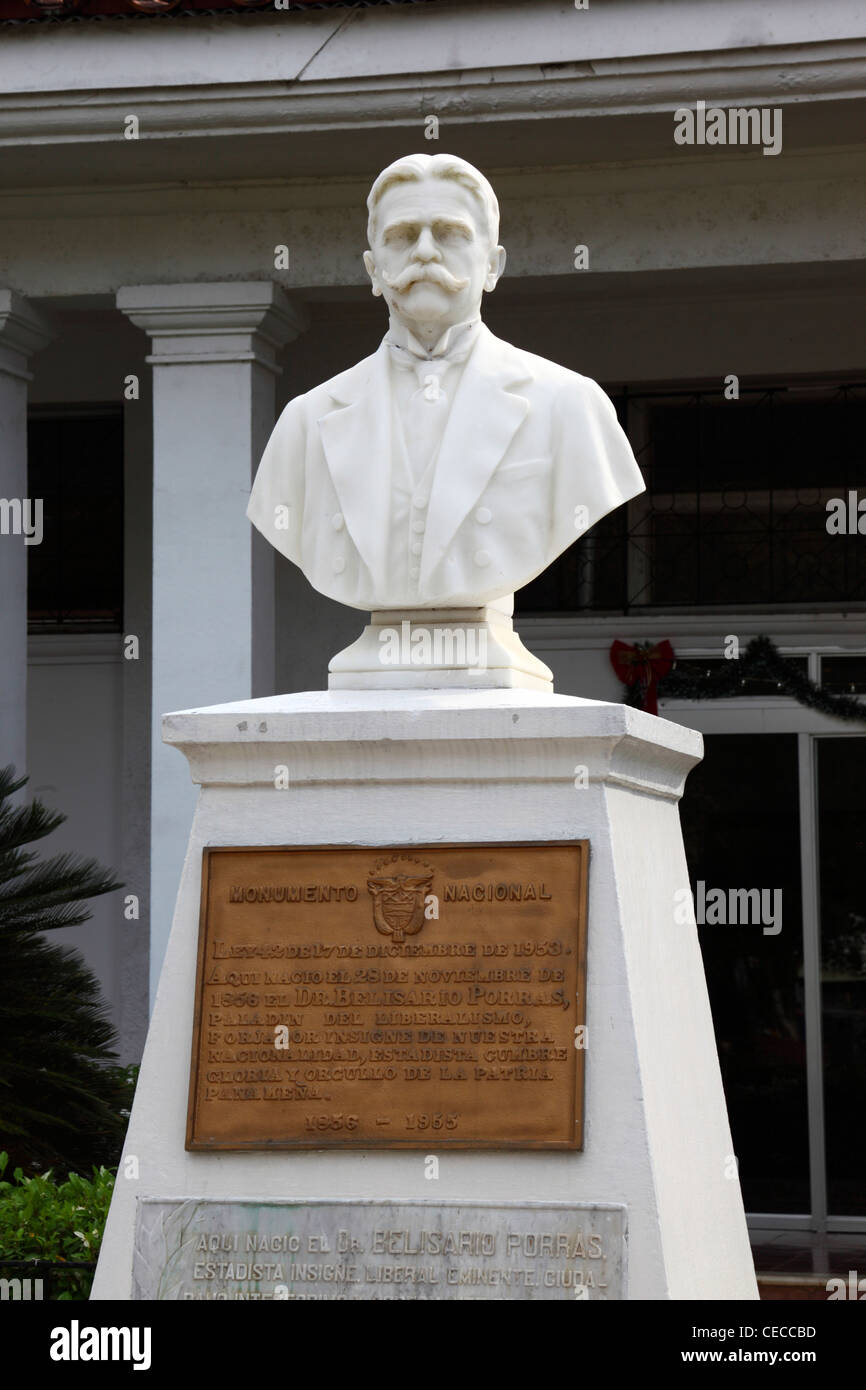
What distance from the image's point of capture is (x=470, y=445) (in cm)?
467

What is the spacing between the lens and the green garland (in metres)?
9.62

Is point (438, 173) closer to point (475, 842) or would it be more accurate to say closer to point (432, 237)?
point (432, 237)

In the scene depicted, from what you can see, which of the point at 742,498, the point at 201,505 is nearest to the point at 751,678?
the point at 742,498

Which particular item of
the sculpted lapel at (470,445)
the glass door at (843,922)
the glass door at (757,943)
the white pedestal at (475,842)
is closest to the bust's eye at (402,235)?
the sculpted lapel at (470,445)

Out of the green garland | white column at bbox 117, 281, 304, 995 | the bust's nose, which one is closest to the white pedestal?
the bust's nose

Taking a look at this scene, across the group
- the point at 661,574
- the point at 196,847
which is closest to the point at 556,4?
the point at 661,574

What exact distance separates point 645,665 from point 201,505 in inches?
104

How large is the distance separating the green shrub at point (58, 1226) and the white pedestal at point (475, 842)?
111cm

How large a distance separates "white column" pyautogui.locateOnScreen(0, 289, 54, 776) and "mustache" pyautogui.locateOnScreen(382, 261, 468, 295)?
4.41 m

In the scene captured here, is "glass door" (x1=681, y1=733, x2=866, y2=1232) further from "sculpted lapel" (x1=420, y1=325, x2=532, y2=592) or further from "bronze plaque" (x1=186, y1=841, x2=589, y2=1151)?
A: "bronze plaque" (x1=186, y1=841, x2=589, y2=1151)

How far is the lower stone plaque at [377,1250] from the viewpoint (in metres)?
4.07

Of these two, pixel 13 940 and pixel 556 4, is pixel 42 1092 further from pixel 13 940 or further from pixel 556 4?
pixel 556 4

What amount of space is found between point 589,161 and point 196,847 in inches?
178

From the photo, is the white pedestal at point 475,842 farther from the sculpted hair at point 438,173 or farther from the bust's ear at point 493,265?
the sculpted hair at point 438,173
